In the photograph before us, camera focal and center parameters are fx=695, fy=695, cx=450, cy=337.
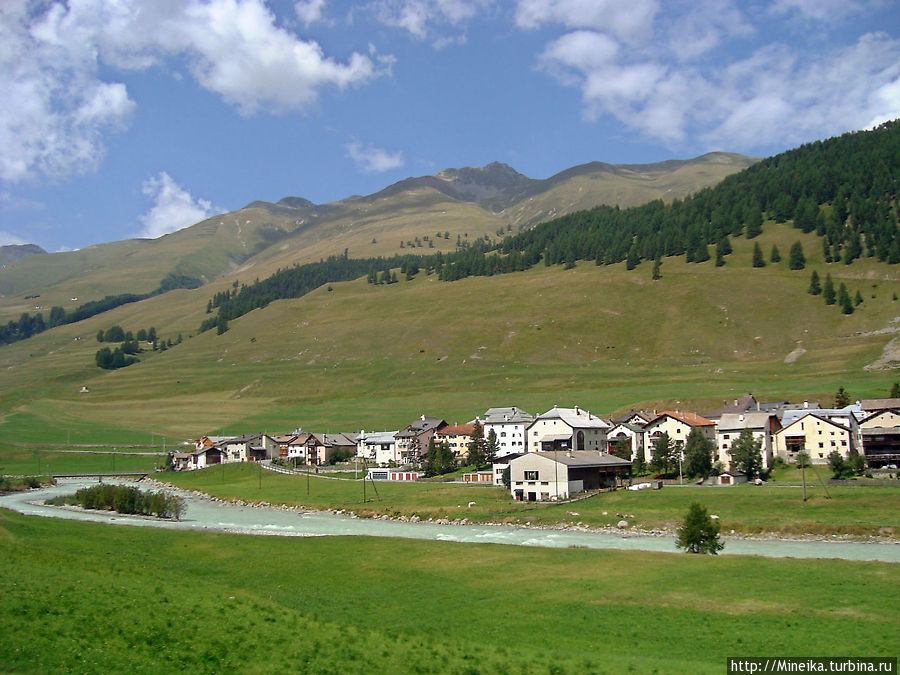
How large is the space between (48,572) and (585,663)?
71.1ft

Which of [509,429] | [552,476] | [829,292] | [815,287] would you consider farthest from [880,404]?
[815,287]

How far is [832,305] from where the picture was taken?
189875 mm

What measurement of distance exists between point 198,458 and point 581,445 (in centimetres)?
8474

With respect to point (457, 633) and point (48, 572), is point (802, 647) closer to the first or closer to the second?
point (457, 633)

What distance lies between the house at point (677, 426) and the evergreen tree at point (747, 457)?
1386 cm

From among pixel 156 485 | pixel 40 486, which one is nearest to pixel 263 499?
pixel 156 485

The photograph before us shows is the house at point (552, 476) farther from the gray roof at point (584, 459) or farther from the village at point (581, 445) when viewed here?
the village at point (581, 445)

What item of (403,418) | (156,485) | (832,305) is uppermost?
(832,305)

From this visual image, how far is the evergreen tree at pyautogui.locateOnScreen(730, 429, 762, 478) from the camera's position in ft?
265

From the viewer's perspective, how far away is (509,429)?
12162 cm

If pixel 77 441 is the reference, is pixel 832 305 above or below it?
above

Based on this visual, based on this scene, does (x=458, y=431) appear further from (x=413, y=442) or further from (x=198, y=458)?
(x=198, y=458)

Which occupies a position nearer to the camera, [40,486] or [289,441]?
[40,486]

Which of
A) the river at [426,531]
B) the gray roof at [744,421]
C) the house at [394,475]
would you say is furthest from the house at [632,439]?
the river at [426,531]
